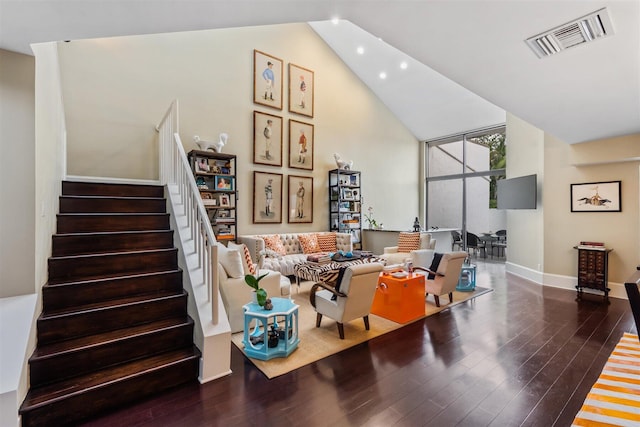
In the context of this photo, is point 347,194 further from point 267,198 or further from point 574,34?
point 574,34

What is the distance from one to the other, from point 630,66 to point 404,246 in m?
4.13

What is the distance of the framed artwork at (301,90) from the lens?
6.59 meters

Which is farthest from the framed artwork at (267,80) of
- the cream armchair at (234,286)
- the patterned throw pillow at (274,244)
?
the cream armchair at (234,286)

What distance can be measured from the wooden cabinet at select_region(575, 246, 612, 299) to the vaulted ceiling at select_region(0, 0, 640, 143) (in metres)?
2.03

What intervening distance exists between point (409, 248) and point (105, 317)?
5083 mm

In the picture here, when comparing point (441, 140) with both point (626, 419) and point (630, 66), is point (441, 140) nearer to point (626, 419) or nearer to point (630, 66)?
point (630, 66)

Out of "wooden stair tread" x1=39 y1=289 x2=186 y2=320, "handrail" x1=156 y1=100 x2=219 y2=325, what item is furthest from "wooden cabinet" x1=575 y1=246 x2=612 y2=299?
"wooden stair tread" x1=39 y1=289 x2=186 y2=320

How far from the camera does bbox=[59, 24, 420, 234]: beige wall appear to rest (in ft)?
14.6

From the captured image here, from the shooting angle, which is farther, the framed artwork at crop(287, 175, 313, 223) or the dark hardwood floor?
the framed artwork at crop(287, 175, 313, 223)

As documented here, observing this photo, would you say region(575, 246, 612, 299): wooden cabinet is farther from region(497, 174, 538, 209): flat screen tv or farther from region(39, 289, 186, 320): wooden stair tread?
region(39, 289, 186, 320): wooden stair tread

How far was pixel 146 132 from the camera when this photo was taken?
4.88m

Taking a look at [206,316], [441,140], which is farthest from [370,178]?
[206,316]

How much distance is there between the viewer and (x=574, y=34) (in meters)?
2.10

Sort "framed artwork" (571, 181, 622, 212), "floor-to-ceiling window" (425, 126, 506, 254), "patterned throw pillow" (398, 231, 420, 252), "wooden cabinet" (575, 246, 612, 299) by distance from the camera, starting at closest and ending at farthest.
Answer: "wooden cabinet" (575, 246, 612, 299) → "framed artwork" (571, 181, 622, 212) → "patterned throw pillow" (398, 231, 420, 252) → "floor-to-ceiling window" (425, 126, 506, 254)
